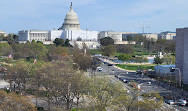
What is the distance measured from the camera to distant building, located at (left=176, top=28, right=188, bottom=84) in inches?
1342

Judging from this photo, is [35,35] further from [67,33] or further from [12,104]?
[12,104]

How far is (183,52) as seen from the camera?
35938 mm

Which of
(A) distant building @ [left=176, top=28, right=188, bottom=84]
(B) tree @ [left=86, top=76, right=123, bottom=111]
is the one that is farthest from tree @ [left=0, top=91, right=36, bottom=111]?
(A) distant building @ [left=176, top=28, right=188, bottom=84]

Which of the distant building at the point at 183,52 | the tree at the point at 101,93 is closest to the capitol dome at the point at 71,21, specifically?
the distant building at the point at 183,52

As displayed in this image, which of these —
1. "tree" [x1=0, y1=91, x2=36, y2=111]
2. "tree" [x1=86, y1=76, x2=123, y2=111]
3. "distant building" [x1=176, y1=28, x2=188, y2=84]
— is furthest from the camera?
"distant building" [x1=176, y1=28, x2=188, y2=84]

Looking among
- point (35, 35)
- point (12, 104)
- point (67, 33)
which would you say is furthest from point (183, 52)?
point (35, 35)

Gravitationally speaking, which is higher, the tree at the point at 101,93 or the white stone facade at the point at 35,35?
the white stone facade at the point at 35,35

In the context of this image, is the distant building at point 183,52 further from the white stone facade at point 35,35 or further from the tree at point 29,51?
the white stone facade at point 35,35

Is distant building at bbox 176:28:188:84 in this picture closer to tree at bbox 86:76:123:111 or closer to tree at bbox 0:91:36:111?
tree at bbox 86:76:123:111

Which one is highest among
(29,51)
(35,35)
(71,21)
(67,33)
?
(71,21)

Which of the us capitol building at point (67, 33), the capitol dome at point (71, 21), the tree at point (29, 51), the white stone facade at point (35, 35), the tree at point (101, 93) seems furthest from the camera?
the capitol dome at point (71, 21)

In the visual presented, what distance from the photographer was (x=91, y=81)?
22.2m

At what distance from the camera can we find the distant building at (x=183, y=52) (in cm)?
3409

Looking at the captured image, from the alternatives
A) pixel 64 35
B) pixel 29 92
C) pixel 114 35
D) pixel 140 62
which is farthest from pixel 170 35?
pixel 29 92
